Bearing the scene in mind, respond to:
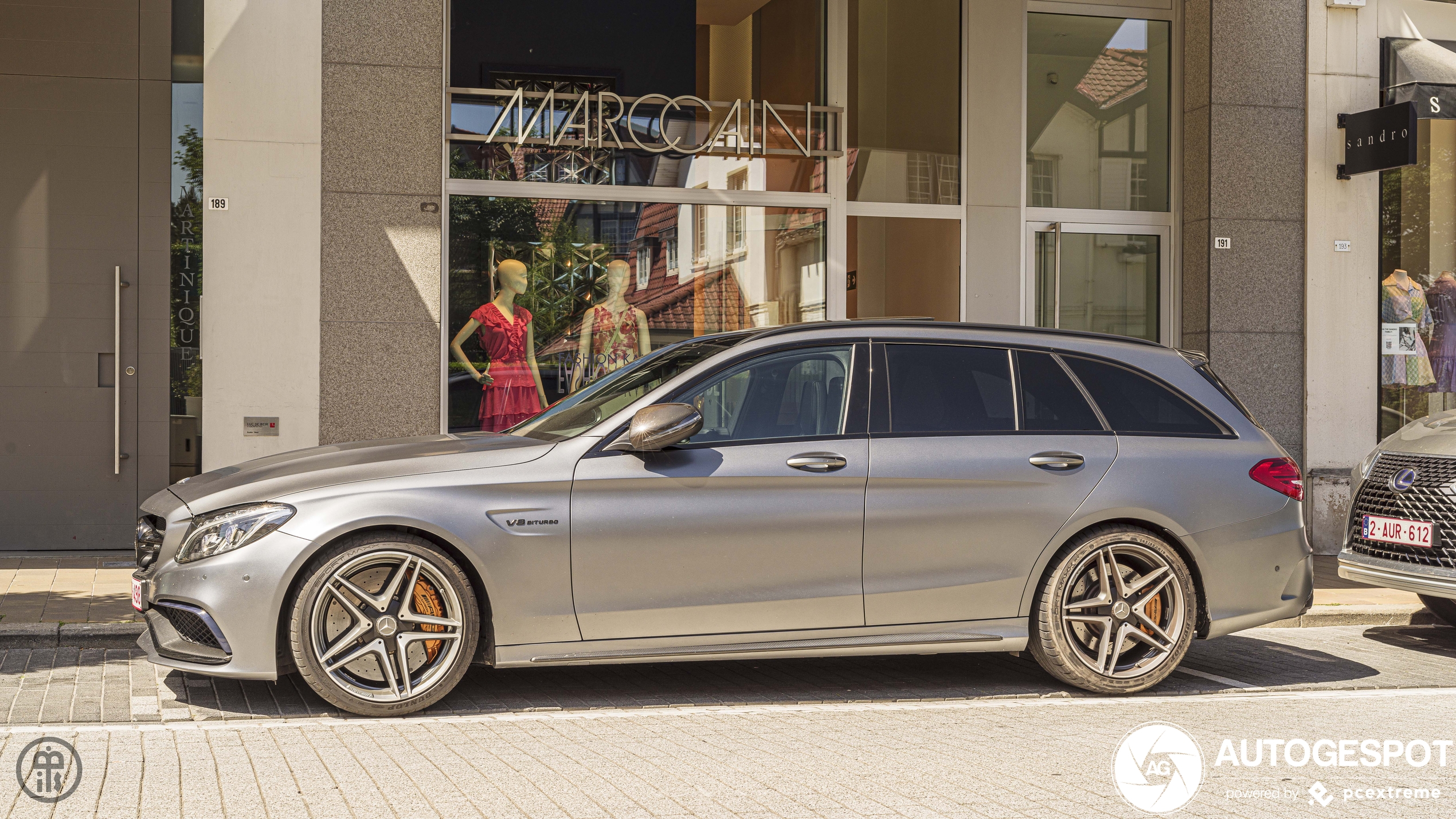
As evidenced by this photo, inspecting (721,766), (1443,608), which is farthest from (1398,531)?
(721,766)

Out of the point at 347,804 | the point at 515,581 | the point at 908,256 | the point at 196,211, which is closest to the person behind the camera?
the point at 347,804

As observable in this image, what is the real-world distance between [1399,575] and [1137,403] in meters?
2.13

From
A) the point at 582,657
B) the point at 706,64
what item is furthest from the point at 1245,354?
the point at 582,657

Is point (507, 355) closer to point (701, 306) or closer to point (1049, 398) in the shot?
point (701, 306)

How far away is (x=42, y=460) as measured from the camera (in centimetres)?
1045

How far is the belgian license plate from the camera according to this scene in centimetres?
728

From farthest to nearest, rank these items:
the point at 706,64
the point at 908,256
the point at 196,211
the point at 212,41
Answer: the point at 908,256
the point at 706,64
the point at 196,211
the point at 212,41

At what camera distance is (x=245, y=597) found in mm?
5355

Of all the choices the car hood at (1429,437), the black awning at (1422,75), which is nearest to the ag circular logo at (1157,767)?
the car hood at (1429,437)

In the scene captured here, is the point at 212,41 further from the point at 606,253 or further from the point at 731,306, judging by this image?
the point at 731,306

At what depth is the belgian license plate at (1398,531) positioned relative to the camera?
7281 mm

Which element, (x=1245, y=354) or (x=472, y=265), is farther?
(x=1245, y=354)

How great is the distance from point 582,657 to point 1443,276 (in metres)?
10.3

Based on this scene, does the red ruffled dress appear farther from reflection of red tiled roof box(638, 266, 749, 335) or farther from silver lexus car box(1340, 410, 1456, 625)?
silver lexus car box(1340, 410, 1456, 625)
